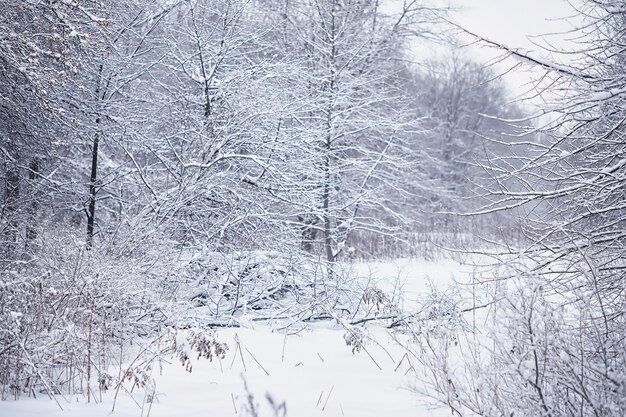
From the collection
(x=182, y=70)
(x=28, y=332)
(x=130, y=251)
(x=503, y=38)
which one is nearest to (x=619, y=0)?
(x=503, y=38)

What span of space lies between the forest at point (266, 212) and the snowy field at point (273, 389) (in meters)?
0.05

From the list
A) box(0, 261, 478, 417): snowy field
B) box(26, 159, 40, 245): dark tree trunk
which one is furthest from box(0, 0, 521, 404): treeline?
box(0, 261, 478, 417): snowy field

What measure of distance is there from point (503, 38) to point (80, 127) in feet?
23.7

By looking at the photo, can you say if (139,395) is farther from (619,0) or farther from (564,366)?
(619,0)

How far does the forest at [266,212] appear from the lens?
11.8ft

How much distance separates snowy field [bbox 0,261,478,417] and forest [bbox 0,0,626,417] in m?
0.05

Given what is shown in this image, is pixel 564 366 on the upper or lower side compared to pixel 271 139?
lower

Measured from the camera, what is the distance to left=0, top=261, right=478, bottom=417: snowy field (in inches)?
147

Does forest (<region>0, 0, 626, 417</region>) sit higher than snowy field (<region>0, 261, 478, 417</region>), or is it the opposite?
forest (<region>0, 0, 626, 417</region>)

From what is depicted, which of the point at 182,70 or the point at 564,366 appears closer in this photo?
the point at 564,366

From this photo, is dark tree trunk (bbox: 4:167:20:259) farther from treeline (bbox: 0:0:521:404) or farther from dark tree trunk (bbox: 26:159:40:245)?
dark tree trunk (bbox: 26:159:40:245)

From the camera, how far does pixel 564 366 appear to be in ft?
9.60

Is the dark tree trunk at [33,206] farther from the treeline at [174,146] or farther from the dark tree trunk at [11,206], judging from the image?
the dark tree trunk at [11,206]

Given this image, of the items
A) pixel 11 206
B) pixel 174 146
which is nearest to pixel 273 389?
pixel 11 206
